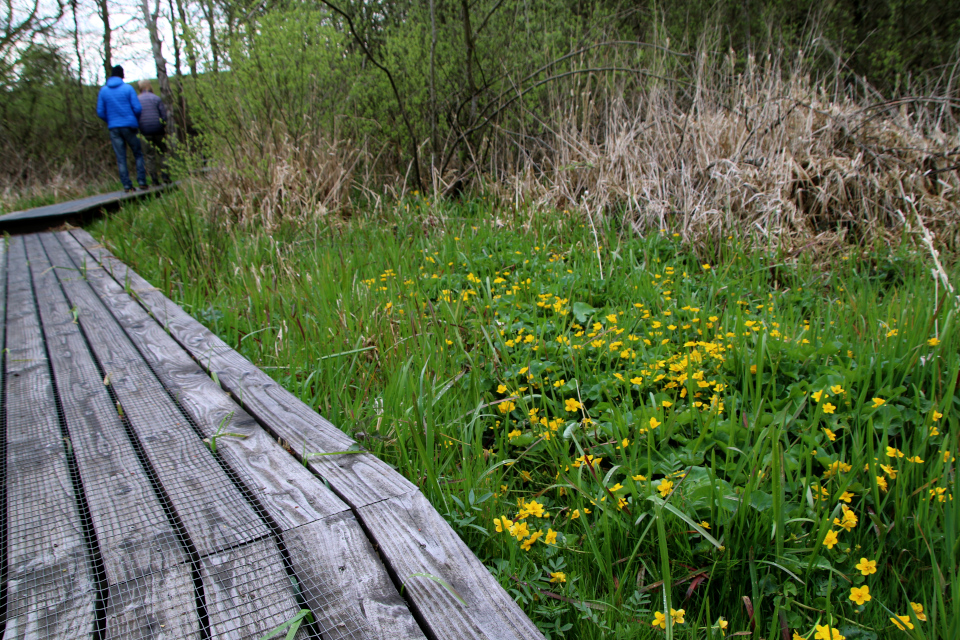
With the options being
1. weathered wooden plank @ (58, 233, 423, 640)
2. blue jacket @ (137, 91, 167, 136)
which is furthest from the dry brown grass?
blue jacket @ (137, 91, 167, 136)

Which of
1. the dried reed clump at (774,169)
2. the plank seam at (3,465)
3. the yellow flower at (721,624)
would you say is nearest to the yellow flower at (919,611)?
the yellow flower at (721,624)

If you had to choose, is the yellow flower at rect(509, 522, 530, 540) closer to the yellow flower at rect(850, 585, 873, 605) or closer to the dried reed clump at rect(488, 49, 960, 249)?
the yellow flower at rect(850, 585, 873, 605)

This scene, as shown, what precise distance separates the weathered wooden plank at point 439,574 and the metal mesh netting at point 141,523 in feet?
0.21

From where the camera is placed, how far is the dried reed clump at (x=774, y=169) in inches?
153

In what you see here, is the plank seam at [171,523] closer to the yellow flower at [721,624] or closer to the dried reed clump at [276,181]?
the yellow flower at [721,624]

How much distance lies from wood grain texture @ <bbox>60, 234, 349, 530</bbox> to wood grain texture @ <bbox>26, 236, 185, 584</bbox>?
7.8 inches

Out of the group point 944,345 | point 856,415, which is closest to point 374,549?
point 856,415

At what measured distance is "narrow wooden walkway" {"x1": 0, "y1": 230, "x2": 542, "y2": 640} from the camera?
106 centimetres

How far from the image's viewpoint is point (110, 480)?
149cm

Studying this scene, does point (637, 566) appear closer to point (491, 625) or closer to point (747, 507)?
point (747, 507)

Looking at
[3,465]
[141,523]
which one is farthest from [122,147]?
[141,523]

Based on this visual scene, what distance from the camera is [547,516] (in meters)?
1.70

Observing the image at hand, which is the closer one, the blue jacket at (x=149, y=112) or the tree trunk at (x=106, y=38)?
the blue jacket at (x=149, y=112)

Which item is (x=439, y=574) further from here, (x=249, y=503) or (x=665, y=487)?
(x=665, y=487)
